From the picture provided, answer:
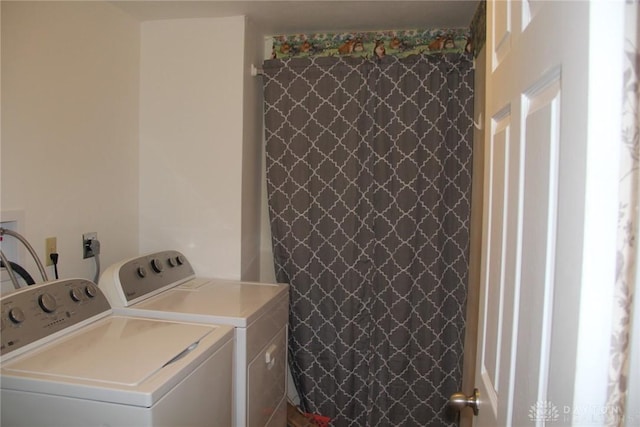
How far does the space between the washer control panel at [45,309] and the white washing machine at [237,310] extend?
4.7 inches

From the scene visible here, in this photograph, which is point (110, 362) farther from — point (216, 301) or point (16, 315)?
point (216, 301)

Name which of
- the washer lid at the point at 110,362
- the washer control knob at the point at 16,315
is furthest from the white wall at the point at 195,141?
the washer control knob at the point at 16,315

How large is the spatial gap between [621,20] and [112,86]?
2.04m

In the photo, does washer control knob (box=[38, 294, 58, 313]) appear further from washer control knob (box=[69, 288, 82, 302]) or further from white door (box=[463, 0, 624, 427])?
white door (box=[463, 0, 624, 427])

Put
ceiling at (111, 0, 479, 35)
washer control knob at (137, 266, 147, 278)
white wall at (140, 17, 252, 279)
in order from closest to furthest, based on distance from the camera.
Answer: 1. washer control knob at (137, 266, 147, 278)
2. ceiling at (111, 0, 479, 35)
3. white wall at (140, 17, 252, 279)

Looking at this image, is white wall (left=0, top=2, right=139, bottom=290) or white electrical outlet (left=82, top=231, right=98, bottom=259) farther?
white electrical outlet (left=82, top=231, right=98, bottom=259)

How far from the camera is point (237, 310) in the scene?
145 centimetres

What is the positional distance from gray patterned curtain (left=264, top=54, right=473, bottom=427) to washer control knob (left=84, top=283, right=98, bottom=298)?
0.97 metres

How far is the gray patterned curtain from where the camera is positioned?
204 cm

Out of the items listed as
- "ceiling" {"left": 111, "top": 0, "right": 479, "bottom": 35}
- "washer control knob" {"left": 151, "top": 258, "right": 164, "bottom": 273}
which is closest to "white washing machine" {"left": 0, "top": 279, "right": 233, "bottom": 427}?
"washer control knob" {"left": 151, "top": 258, "right": 164, "bottom": 273}

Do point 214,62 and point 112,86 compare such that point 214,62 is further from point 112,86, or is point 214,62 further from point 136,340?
point 136,340

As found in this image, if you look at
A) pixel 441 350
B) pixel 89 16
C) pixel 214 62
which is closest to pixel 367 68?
pixel 214 62

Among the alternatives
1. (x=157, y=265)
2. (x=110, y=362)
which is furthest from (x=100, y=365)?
(x=157, y=265)

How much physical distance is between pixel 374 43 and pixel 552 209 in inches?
76.8
